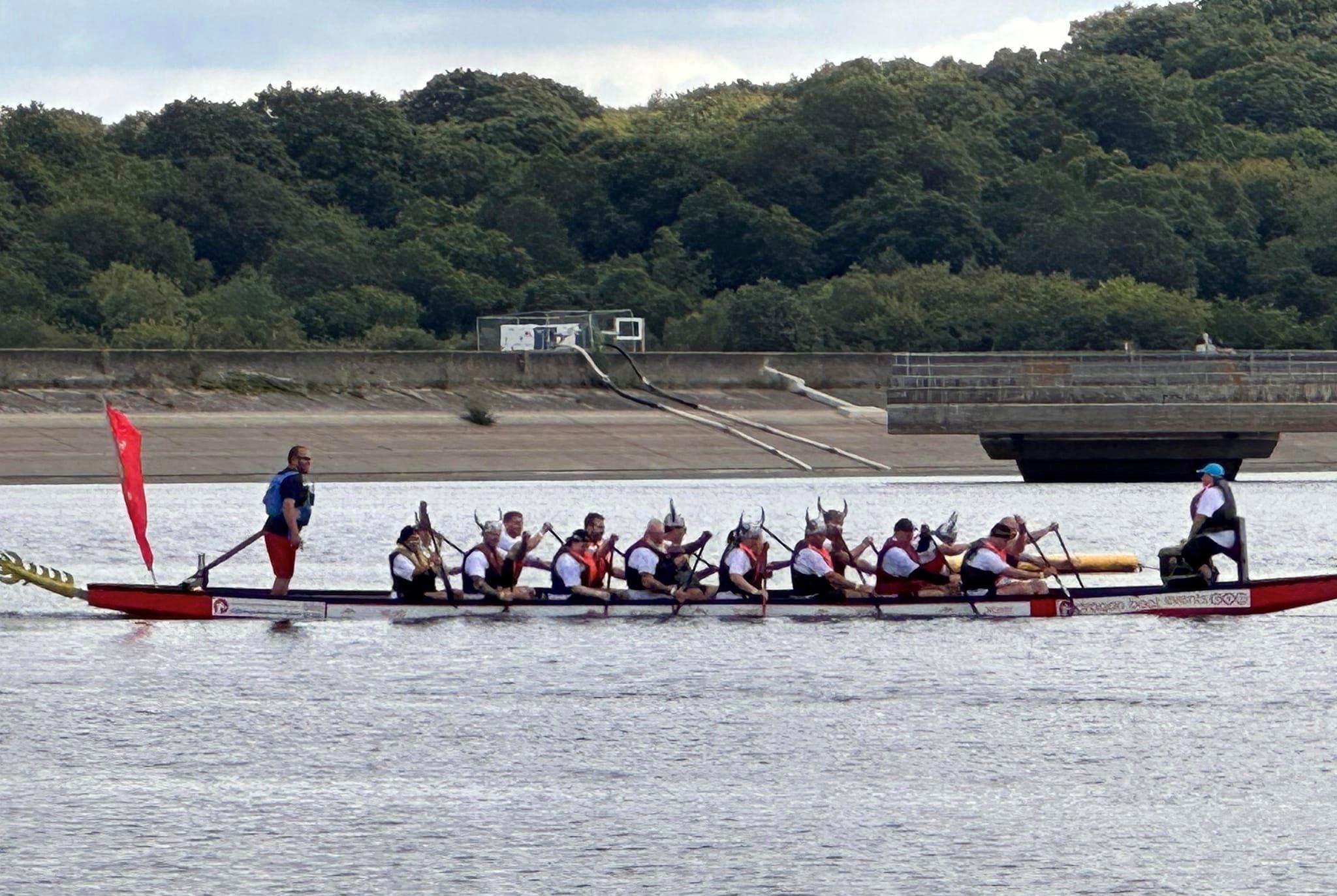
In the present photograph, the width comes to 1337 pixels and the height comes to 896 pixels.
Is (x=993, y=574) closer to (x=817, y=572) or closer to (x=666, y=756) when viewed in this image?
(x=817, y=572)

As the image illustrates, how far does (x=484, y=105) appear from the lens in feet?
398

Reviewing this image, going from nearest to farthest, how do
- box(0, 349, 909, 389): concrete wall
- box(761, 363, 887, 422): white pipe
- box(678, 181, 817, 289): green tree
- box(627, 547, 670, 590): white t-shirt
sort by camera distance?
box(627, 547, 670, 590): white t-shirt
box(0, 349, 909, 389): concrete wall
box(761, 363, 887, 422): white pipe
box(678, 181, 817, 289): green tree

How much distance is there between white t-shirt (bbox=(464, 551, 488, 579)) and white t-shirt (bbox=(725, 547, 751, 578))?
3048 millimetres

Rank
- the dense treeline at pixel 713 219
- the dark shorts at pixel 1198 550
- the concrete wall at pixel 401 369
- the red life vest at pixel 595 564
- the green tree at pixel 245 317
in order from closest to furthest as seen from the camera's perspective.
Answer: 1. the red life vest at pixel 595 564
2. the dark shorts at pixel 1198 550
3. the concrete wall at pixel 401 369
4. the green tree at pixel 245 317
5. the dense treeline at pixel 713 219

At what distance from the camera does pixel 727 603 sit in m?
28.6

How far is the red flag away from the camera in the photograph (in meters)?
28.9

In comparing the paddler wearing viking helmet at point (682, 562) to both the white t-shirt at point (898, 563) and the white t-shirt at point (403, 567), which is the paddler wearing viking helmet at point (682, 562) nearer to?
the white t-shirt at point (898, 563)

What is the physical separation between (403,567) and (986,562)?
23.7 feet

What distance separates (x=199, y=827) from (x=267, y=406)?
4267 cm

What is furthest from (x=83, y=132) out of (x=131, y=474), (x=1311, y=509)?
(x=131, y=474)

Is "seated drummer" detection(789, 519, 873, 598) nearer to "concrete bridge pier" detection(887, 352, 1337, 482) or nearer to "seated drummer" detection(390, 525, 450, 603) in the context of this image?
"seated drummer" detection(390, 525, 450, 603)

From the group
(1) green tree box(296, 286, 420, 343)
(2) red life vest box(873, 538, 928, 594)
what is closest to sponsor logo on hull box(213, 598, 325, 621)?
(2) red life vest box(873, 538, 928, 594)

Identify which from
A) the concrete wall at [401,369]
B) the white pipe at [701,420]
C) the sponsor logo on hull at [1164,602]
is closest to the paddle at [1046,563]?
the sponsor logo on hull at [1164,602]

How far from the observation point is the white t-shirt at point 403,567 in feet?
91.7
